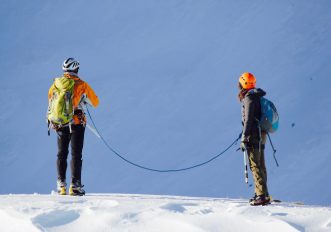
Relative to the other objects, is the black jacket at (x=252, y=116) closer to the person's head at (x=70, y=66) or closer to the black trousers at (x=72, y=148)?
the black trousers at (x=72, y=148)

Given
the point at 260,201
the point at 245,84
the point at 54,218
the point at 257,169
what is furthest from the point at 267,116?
the point at 54,218

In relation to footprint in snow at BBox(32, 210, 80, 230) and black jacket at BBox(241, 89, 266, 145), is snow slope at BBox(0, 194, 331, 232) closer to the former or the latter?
footprint in snow at BBox(32, 210, 80, 230)

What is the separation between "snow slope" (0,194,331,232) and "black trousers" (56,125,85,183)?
6.97 feet

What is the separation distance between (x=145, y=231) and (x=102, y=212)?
2.21 feet

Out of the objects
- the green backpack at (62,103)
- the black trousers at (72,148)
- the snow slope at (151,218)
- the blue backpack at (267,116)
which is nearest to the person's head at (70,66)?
the green backpack at (62,103)

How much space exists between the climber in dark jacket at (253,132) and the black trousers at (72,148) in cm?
240

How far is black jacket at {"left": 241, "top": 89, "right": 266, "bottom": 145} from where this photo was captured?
24.7 ft

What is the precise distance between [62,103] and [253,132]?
9.18 feet

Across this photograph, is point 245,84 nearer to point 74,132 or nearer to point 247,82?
point 247,82

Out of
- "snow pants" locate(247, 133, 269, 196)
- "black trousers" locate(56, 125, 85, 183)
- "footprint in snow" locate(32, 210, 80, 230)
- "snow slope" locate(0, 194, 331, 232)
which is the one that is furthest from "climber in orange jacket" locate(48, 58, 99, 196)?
"footprint in snow" locate(32, 210, 80, 230)

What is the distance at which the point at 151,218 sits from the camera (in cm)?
554

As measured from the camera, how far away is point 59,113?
326 inches

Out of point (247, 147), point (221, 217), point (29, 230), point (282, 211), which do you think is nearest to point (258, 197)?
point (247, 147)

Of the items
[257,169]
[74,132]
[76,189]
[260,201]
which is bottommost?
[260,201]
